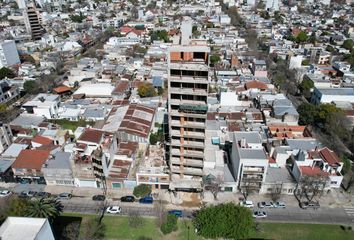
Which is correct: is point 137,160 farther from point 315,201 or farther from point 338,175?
point 338,175

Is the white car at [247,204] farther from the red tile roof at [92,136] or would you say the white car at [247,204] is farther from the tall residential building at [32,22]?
the tall residential building at [32,22]

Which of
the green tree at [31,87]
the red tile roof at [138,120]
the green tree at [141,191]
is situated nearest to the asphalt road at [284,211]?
the green tree at [141,191]

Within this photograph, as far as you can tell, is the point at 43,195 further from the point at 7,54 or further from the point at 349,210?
the point at 7,54

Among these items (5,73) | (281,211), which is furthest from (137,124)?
(5,73)

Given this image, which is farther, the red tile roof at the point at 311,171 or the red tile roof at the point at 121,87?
A: the red tile roof at the point at 121,87

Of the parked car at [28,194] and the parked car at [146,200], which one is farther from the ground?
Answer: the parked car at [146,200]

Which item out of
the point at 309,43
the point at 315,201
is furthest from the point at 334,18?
the point at 315,201

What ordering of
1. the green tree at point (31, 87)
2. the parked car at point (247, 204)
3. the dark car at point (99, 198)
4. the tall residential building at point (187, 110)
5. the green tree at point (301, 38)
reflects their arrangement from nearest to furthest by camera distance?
1. the tall residential building at point (187, 110)
2. the parked car at point (247, 204)
3. the dark car at point (99, 198)
4. the green tree at point (31, 87)
5. the green tree at point (301, 38)
